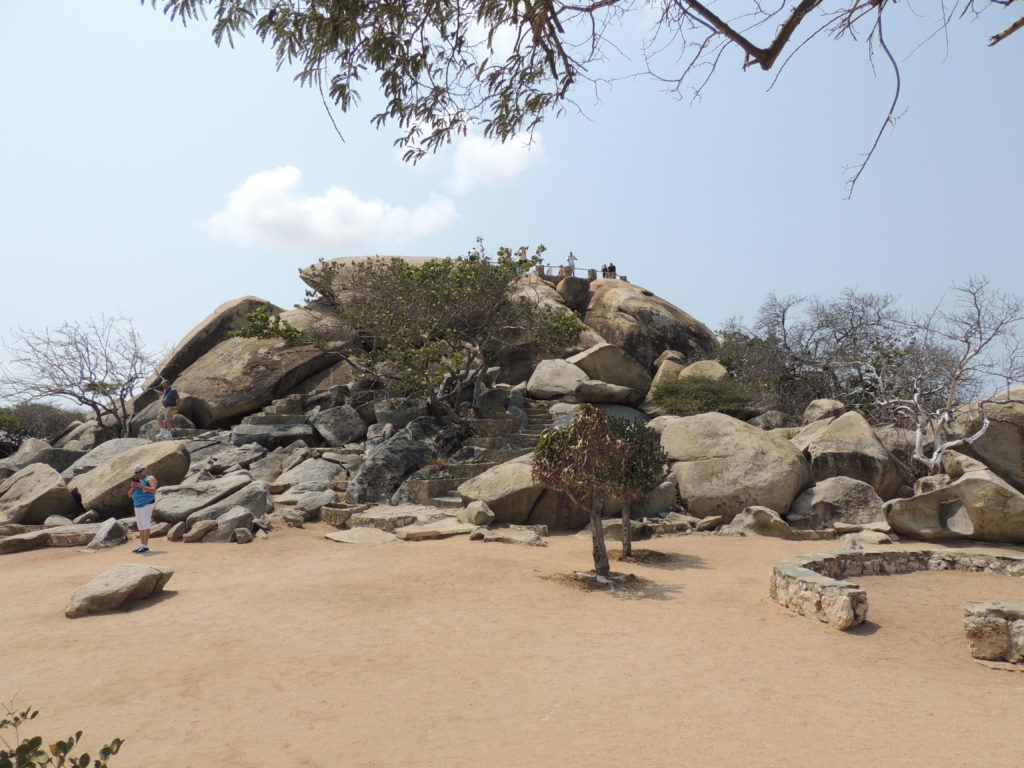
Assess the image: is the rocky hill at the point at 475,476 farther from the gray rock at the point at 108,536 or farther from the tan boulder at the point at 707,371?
the tan boulder at the point at 707,371

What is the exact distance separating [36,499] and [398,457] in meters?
7.89

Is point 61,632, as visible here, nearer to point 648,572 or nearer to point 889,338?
point 648,572

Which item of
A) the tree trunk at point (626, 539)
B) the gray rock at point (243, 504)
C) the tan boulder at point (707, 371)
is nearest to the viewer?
the tree trunk at point (626, 539)

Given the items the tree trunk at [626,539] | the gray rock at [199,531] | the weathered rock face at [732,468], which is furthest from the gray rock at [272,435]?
the tree trunk at [626,539]

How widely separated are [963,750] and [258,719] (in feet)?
16.6

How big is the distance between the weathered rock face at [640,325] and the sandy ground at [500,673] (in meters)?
21.7

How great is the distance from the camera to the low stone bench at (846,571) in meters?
7.66

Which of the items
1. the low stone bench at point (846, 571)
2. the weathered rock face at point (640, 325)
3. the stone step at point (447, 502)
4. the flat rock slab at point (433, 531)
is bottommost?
the low stone bench at point (846, 571)

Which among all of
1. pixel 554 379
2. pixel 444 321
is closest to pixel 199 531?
pixel 444 321

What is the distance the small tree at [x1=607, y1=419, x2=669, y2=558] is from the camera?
445 inches

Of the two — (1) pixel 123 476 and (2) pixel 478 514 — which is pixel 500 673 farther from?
(1) pixel 123 476

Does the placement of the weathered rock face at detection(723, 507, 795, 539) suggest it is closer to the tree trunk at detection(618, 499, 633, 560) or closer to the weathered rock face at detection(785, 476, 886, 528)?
the weathered rock face at detection(785, 476, 886, 528)

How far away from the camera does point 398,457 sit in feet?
55.2

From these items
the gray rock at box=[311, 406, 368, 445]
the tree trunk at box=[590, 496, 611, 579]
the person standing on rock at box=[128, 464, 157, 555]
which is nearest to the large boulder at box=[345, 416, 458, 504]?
the gray rock at box=[311, 406, 368, 445]
